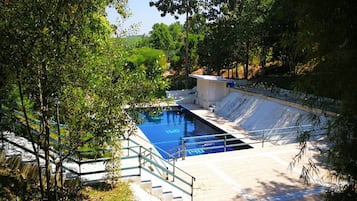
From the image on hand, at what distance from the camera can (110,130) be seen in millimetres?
4836

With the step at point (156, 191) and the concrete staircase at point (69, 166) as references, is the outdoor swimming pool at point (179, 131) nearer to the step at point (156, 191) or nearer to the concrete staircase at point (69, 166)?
the concrete staircase at point (69, 166)

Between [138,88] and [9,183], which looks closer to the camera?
[138,88]

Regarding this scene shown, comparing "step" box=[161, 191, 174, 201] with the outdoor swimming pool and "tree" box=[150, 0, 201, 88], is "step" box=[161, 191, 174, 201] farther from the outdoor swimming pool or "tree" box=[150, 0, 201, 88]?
"tree" box=[150, 0, 201, 88]

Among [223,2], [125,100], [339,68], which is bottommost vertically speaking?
[125,100]

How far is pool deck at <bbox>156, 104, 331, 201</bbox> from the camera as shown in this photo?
26.0 ft

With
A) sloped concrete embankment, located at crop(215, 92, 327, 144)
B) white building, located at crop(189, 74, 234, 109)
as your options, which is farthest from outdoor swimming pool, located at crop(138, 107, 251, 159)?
white building, located at crop(189, 74, 234, 109)

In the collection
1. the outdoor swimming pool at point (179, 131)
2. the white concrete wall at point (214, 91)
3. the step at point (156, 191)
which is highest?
the white concrete wall at point (214, 91)

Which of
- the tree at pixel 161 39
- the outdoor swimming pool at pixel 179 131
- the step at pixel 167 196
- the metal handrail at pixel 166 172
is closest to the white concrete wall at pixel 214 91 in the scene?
the outdoor swimming pool at pixel 179 131

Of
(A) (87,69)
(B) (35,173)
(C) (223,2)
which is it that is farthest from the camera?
(C) (223,2)

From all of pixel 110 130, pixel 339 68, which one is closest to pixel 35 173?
pixel 110 130

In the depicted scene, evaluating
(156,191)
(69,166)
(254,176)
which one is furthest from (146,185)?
(254,176)

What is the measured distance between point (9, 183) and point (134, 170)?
258 cm

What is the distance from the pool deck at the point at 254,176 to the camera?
7922 mm

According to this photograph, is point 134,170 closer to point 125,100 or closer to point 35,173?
point 35,173
